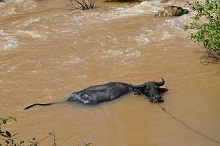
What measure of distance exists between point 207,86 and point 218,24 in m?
1.50

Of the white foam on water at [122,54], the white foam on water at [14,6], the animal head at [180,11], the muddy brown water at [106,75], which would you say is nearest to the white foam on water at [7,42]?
the muddy brown water at [106,75]

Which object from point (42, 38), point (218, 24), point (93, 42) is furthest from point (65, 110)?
point (42, 38)

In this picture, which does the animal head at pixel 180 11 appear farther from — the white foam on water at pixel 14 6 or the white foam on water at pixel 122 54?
the white foam on water at pixel 14 6

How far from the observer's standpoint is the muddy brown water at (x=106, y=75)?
6.66m

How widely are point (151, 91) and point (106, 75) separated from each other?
1.97 m

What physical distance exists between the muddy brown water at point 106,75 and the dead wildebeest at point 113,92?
0.15 meters

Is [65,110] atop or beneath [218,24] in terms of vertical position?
beneath

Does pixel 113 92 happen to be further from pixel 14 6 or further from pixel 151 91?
pixel 14 6

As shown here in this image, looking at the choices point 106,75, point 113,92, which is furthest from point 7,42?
point 113,92

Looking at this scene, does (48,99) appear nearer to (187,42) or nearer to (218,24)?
(218,24)

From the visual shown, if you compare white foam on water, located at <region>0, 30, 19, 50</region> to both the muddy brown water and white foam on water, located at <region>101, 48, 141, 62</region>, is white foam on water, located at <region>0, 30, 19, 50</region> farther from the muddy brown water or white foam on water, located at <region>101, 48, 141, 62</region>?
white foam on water, located at <region>101, 48, 141, 62</region>

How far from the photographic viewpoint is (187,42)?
37.4 feet

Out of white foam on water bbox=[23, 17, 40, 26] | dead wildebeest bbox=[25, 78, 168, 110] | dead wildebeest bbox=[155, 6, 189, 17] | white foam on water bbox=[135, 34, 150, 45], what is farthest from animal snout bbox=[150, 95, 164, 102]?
white foam on water bbox=[23, 17, 40, 26]

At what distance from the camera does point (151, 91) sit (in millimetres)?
7613
